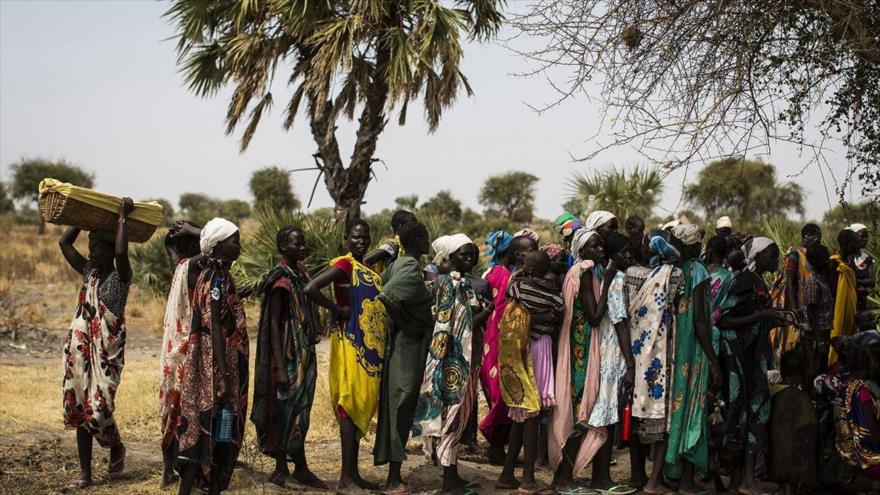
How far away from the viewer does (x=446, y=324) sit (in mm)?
6691

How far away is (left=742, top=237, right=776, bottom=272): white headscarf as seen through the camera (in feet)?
23.9

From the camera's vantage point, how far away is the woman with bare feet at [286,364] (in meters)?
6.80

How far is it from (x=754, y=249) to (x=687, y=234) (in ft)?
2.60

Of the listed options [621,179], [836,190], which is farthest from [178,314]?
[621,179]

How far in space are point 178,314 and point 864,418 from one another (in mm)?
4501

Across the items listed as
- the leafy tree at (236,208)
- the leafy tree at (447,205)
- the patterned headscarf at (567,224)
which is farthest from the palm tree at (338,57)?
the leafy tree at (236,208)

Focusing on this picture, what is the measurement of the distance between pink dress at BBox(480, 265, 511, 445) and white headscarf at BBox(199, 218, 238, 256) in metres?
2.00

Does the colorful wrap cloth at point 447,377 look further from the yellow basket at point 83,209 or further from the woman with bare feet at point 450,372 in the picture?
the yellow basket at point 83,209

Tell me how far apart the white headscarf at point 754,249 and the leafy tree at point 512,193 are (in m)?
42.5

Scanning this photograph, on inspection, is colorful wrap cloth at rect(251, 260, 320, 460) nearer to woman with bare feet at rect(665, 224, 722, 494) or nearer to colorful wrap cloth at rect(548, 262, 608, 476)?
colorful wrap cloth at rect(548, 262, 608, 476)

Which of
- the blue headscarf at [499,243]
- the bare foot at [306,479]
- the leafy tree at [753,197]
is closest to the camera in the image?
the bare foot at [306,479]

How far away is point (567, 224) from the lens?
8.67m

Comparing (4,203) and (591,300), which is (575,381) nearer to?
(591,300)

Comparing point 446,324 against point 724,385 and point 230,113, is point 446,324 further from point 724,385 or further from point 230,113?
point 230,113
